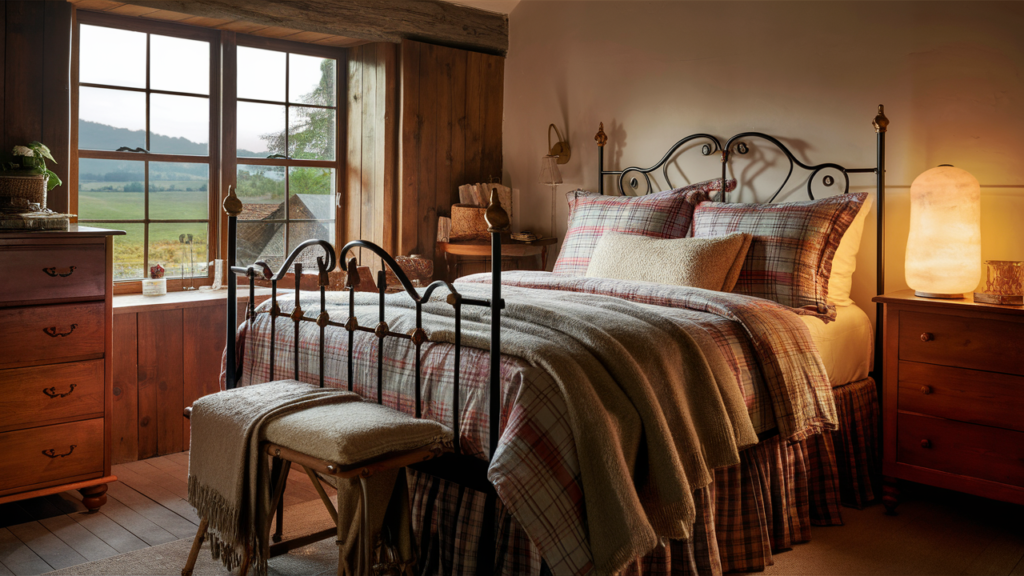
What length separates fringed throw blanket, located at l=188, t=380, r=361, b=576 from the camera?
77.5 inches

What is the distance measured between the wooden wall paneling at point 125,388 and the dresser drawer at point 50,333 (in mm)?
436

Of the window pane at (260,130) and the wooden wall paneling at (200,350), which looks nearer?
the wooden wall paneling at (200,350)

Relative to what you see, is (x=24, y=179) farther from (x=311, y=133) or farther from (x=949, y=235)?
(x=949, y=235)

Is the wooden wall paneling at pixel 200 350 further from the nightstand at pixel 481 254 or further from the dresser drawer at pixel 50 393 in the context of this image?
the nightstand at pixel 481 254

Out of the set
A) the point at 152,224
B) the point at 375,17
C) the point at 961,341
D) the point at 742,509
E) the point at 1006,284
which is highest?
the point at 375,17

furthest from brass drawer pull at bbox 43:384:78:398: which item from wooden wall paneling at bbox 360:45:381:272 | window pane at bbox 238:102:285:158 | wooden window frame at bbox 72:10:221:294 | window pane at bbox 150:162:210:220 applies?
wooden wall paneling at bbox 360:45:381:272

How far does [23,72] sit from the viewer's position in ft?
9.70

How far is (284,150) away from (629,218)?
184cm

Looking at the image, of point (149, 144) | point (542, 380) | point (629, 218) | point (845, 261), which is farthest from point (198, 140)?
point (845, 261)

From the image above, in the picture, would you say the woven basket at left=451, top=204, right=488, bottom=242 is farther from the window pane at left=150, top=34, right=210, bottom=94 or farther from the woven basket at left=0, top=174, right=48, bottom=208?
the woven basket at left=0, top=174, right=48, bottom=208

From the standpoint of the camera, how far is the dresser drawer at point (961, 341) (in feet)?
8.00

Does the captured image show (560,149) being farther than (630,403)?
Yes

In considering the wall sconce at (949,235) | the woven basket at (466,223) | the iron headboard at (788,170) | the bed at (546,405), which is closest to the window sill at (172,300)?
the bed at (546,405)

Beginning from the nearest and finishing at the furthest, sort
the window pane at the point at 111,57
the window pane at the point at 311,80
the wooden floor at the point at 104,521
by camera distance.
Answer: the wooden floor at the point at 104,521 → the window pane at the point at 111,57 → the window pane at the point at 311,80
